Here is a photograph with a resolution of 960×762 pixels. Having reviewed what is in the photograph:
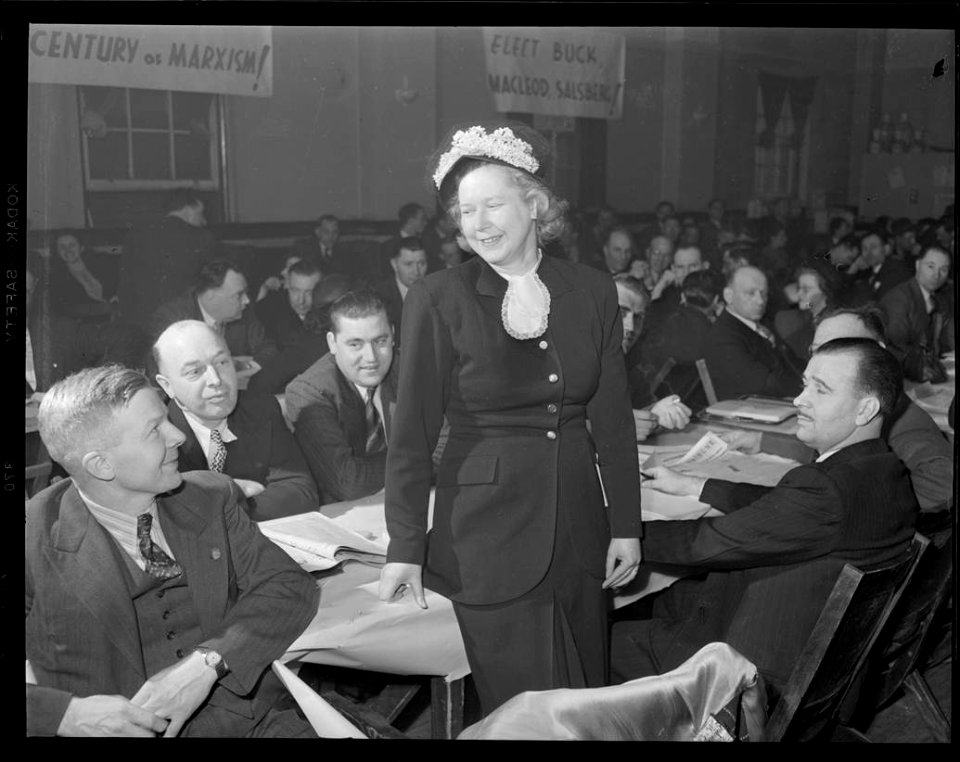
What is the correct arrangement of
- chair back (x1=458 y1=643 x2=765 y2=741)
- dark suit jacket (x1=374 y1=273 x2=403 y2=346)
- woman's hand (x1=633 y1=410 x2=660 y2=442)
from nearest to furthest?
chair back (x1=458 y1=643 x2=765 y2=741) → dark suit jacket (x1=374 y1=273 x2=403 y2=346) → woman's hand (x1=633 y1=410 x2=660 y2=442)

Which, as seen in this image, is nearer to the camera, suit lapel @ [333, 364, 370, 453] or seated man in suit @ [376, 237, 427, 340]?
seated man in suit @ [376, 237, 427, 340]

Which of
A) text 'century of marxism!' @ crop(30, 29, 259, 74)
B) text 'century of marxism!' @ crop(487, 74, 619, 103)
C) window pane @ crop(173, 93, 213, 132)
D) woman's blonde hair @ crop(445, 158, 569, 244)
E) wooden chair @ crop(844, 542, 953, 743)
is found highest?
text 'century of marxism!' @ crop(30, 29, 259, 74)

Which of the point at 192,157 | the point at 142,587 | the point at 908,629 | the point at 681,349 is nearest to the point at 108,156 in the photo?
the point at 192,157

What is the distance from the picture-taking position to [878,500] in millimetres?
3002

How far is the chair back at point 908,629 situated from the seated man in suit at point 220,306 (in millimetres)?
1967

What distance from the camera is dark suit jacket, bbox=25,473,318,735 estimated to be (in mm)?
2783

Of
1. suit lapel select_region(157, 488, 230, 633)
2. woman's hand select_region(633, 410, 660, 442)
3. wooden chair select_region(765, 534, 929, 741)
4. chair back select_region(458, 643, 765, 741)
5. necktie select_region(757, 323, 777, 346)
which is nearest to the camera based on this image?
chair back select_region(458, 643, 765, 741)

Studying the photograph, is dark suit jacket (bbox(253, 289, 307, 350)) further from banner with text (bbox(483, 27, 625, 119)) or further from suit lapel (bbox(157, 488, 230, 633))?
banner with text (bbox(483, 27, 625, 119))

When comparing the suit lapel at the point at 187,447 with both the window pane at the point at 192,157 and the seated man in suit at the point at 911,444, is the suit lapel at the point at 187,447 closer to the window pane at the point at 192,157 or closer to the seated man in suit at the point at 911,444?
the window pane at the point at 192,157

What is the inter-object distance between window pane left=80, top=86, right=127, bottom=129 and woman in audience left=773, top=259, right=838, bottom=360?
1.96 meters

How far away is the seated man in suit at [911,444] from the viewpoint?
308cm

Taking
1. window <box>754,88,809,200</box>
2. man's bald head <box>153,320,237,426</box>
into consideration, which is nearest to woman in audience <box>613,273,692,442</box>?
window <box>754,88,809,200</box>

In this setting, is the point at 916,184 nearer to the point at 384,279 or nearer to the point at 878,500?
the point at 878,500

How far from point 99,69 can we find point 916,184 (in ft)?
7.67
